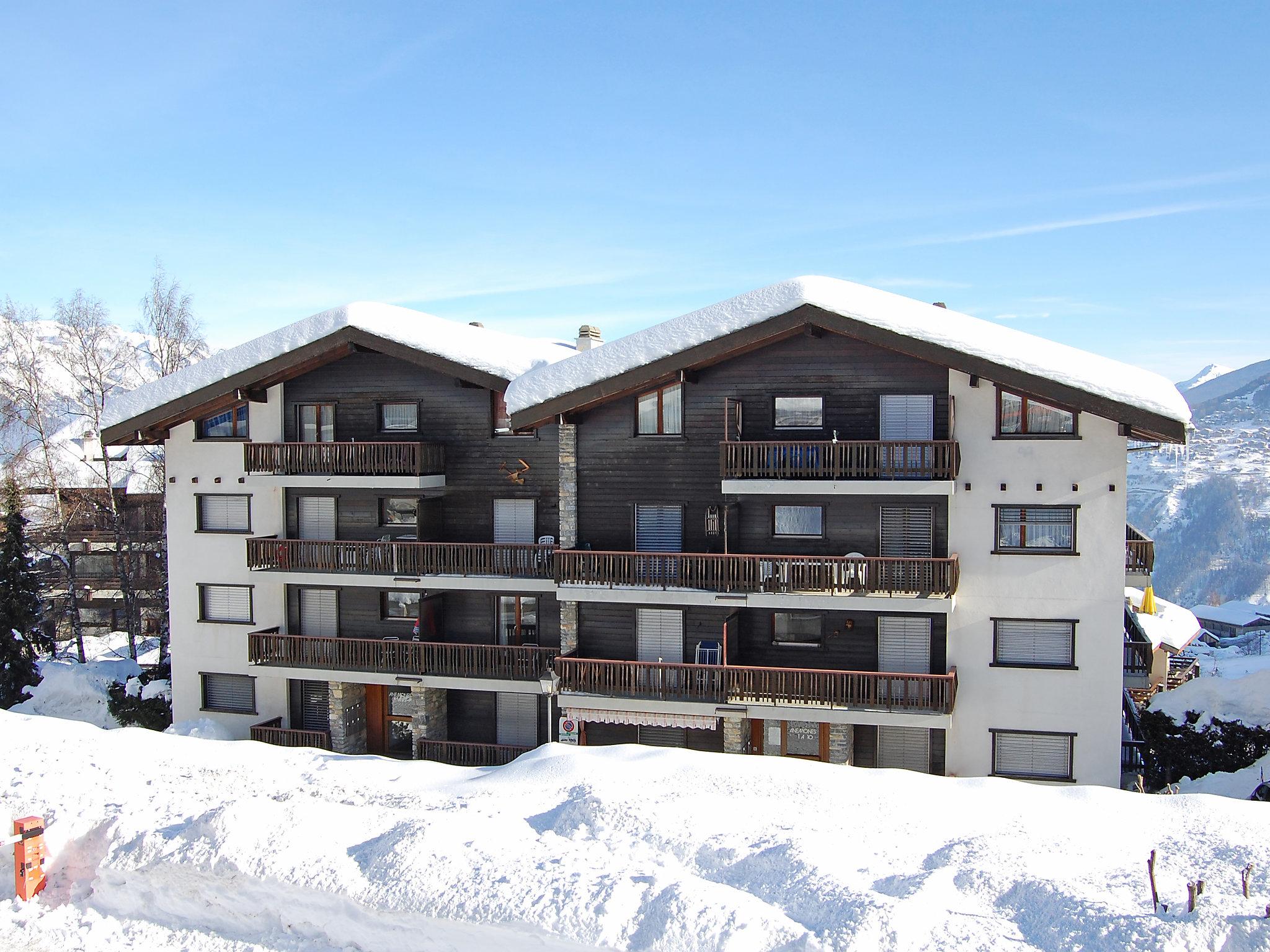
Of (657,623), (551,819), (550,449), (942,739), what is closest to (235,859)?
(551,819)

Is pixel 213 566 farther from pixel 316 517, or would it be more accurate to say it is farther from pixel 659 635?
pixel 659 635

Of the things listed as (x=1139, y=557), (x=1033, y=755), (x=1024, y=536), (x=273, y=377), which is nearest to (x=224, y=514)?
(x=273, y=377)

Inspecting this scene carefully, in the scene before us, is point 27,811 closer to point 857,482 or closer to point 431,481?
point 431,481

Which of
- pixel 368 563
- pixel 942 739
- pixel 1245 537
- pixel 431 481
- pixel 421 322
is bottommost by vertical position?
pixel 1245 537

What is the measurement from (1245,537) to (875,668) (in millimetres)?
209124

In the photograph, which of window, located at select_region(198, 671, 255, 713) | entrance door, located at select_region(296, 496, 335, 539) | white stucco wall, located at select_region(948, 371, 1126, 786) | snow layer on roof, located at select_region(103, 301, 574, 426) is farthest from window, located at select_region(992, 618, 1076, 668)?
window, located at select_region(198, 671, 255, 713)

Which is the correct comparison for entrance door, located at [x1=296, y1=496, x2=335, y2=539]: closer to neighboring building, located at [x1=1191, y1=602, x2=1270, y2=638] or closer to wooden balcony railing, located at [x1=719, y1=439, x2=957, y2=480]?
wooden balcony railing, located at [x1=719, y1=439, x2=957, y2=480]

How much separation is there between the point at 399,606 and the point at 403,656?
1.77m

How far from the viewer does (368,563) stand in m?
23.0

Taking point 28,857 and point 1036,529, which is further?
point 1036,529

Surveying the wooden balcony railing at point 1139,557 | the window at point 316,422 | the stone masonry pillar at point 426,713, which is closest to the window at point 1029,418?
the wooden balcony railing at point 1139,557

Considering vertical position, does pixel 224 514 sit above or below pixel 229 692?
above

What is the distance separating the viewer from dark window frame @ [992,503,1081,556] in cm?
1917

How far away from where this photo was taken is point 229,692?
25.4 meters
